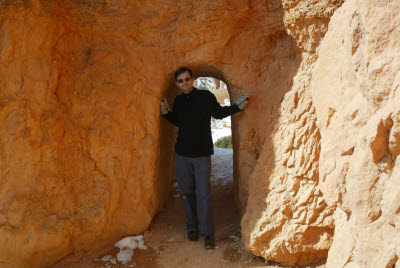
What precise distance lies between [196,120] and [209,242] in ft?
3.95

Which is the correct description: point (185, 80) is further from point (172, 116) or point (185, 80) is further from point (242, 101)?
point (242, 101)

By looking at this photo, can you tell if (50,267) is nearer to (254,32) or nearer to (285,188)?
(285,188)

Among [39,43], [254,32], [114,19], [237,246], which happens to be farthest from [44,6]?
[237,246]

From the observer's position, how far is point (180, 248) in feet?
11.6

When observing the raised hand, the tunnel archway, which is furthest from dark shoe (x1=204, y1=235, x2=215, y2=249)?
the raised hand

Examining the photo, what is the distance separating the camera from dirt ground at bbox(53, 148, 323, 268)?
3.31 m

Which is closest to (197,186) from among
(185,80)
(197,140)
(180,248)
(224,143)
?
(197,140)

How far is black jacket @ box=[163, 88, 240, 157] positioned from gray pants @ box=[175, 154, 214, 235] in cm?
9

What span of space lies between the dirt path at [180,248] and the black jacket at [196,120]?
90 cm

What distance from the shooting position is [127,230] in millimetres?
3705

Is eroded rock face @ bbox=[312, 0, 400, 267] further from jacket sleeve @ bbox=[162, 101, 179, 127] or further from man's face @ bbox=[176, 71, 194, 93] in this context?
jacket sleeve @ bbox=[162, 101, 179, 127]

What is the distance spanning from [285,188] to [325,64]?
1.04 meters

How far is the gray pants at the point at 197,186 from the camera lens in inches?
137

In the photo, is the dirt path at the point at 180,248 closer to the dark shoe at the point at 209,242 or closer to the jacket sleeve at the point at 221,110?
the dark shoe at the point at 209,242
